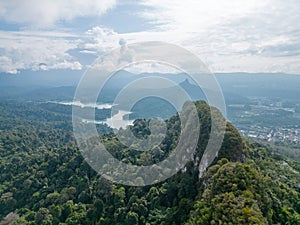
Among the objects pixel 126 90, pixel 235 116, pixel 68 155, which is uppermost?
pixel 126 90

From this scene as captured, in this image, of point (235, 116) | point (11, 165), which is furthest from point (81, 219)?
point (235, 116)

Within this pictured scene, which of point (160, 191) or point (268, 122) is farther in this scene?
point (268, 122)

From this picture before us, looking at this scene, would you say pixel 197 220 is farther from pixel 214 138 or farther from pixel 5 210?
pixel 5 210

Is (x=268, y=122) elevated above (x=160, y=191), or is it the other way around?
(x=160, y=191)

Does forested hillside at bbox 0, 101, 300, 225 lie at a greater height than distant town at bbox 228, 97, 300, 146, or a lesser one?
greater

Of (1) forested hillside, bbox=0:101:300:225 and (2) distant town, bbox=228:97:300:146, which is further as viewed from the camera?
(2) distant town, bbox=228:97:300:146

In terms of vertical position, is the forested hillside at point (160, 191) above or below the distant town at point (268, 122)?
above

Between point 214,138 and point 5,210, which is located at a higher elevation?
point 214,138

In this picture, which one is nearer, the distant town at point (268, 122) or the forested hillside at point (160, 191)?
the forested hillside at point (160, 191)
